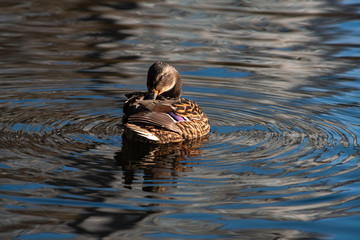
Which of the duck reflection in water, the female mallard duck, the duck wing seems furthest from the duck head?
the duck reflection in water

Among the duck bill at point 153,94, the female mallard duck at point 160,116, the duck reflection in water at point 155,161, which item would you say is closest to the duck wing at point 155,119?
the female mallard duck at point 160,116

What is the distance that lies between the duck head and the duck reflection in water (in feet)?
3.30

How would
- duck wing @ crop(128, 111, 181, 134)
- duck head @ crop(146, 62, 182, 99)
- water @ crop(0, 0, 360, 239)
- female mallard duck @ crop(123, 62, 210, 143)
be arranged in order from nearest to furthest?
water @ crop(0, 0, 360, 239) < duck wing @ crop(128, 111, 181, 134) < female mallard duck @ crop(123, 62, 210, 143) < duck head @ crop(146, 62, 182, 99)

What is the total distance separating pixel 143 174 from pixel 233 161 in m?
1.10

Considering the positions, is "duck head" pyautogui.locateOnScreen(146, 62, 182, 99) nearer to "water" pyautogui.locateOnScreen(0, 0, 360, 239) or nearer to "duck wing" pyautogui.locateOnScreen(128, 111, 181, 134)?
"water" pyautogui.locateOnScreen(0, 0, 360, 239)

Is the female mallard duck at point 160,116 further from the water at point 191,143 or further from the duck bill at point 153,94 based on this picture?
the water at point 191,143

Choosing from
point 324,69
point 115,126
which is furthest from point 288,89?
point 115,126

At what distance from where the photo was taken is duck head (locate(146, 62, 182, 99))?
931cm

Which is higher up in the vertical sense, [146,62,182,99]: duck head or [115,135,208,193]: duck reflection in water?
[146,62,182,99]: duck head

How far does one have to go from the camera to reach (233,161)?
7641 mm

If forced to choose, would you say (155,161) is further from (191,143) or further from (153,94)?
(153,94)

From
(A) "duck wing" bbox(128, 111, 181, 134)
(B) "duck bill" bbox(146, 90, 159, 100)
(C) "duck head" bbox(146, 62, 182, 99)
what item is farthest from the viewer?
(C) "duck head" bbox(146, 62, 182, 99)

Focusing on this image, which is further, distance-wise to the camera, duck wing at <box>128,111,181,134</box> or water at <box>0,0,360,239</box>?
duck wing at <box>128,111,181,134</box>

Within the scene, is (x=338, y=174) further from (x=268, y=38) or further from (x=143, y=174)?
(x=268, y=38)
